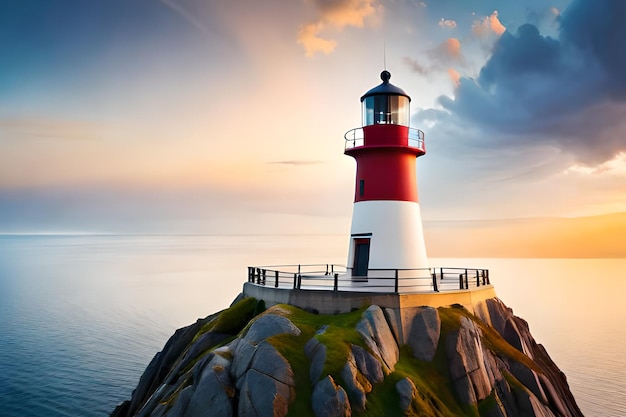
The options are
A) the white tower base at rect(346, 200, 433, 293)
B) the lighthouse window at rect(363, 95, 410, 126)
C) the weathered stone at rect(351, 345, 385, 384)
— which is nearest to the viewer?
the weathered stone at rect(351, 345, 385, 384)

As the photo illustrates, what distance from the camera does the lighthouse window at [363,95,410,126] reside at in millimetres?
28719

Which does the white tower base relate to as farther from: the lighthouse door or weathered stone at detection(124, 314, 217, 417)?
weathered stone at detection(124, 314, 217, 417)

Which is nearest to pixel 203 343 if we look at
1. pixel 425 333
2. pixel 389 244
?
pixel 425 333

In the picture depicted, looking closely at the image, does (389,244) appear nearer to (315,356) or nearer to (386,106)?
(386,106)

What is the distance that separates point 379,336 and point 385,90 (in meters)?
14.7

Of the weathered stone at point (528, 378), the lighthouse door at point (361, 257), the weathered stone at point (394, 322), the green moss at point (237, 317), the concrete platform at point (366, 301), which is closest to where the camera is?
the weathered stone at point (394, 322)

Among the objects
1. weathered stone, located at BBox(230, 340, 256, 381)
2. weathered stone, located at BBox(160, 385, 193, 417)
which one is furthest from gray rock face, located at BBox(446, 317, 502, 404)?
weathered stone, located at BBox(160, 385, 193, 417)

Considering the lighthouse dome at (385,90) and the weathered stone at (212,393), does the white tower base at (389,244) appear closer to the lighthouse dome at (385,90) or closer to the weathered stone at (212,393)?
the lighthouse dome at (385,90)

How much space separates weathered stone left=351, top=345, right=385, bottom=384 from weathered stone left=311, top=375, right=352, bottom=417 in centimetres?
162

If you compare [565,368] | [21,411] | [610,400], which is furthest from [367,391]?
[565,368]

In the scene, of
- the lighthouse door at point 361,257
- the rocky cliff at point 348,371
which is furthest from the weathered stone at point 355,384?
the lighthouse door at point 361,257

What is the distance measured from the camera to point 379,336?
20.3 m

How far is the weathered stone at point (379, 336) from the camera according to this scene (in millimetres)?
19422

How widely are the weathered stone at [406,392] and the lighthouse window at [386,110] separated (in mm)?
15355
